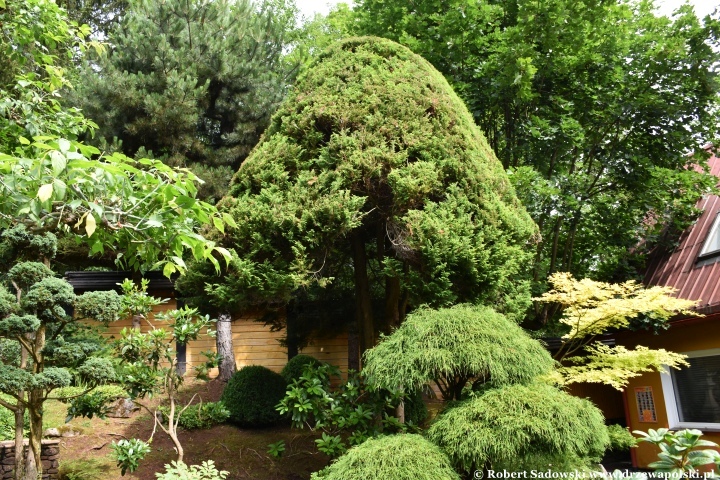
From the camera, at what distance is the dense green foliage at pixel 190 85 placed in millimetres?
10141

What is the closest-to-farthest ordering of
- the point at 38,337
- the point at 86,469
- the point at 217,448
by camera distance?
the point at 38,337 < the point at 86,469 < the point at 217,448

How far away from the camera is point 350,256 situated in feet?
27.0

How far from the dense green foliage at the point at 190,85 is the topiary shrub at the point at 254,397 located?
3.72m

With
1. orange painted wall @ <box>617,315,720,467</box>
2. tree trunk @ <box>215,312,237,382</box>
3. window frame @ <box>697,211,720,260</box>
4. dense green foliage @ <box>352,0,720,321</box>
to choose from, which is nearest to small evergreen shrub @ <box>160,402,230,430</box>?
tree trunk @ <box>215,312,237,382</box>

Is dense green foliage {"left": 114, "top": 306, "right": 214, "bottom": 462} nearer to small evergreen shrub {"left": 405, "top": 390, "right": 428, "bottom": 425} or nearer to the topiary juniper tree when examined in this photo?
the topiary juniper tree

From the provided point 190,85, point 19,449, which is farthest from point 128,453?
point 190,85

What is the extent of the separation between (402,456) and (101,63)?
9.34m

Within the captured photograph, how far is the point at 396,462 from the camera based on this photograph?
4.70 metres

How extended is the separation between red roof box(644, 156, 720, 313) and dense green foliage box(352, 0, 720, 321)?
282 millimetres

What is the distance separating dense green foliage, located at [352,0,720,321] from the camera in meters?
9.45

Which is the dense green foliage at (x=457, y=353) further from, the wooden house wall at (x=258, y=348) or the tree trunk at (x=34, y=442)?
the wooden house wall at (x=258, y=348)

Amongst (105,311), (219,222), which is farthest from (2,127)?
(219,222)

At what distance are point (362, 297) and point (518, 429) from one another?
3.25 metres

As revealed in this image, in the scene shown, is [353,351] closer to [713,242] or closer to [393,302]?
[393,302]
